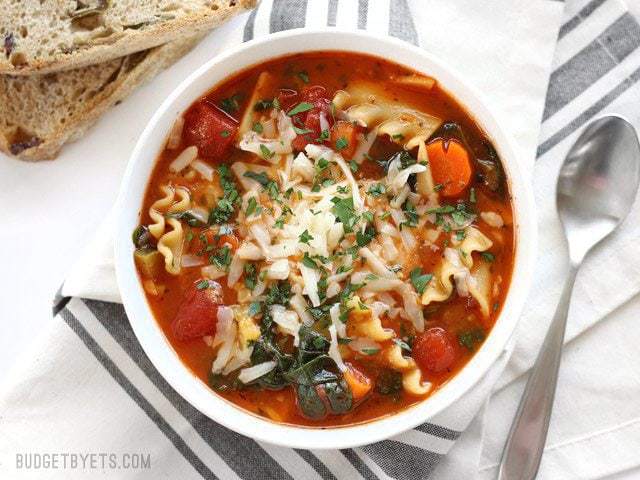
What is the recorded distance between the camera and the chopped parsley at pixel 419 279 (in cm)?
392

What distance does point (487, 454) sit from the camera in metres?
4.62

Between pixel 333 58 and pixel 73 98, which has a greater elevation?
pixel 333 58

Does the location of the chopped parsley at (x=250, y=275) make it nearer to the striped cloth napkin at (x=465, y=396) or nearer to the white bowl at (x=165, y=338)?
the white bowl at (x=165, y=338)

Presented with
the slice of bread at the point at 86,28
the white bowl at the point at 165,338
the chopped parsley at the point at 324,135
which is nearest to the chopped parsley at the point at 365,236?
the chopped parsley at the point at 324,135

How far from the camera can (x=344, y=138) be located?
400 cm

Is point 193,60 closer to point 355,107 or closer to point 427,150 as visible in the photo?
point 355,107

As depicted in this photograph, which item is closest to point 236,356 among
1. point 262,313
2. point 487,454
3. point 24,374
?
point 262,313

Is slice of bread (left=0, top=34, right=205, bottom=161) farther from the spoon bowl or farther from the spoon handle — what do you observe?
the spoon handle

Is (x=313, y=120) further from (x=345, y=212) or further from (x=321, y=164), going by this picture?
(x=345, y=212)

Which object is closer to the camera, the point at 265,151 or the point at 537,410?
the point at 265,151

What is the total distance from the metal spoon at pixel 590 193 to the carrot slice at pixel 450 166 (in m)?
0.92

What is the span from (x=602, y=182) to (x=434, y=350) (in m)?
1.54

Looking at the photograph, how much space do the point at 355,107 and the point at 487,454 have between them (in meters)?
2.14

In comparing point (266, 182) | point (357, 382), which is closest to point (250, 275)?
point (266, 182)
